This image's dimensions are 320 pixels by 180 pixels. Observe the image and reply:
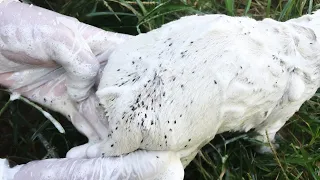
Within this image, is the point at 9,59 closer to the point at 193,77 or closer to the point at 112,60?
the point at 112,60

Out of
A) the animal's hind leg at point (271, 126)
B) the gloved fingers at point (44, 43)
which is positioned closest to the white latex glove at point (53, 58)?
the gloved fingers at point (44, 43)

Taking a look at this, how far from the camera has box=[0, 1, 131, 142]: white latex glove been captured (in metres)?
1.12

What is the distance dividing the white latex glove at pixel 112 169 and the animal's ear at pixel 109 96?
11cm

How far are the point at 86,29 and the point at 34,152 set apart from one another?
529 millimetres

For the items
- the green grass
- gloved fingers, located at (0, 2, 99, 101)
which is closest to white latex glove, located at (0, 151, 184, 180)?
gloved fingers, located at (0, 2, 99, 101)

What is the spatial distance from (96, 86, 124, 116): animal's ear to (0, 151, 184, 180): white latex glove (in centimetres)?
11

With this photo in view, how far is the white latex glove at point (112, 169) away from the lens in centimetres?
107

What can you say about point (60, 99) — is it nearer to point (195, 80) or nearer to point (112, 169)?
point (112, 169)

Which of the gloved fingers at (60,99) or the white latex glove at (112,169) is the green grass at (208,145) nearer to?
the gloved fingers at (60,99)

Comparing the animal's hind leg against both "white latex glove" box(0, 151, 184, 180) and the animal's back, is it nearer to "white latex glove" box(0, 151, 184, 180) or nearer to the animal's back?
the animal's back

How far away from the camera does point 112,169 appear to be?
109cm

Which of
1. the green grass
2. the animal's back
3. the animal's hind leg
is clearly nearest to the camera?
the animal's back

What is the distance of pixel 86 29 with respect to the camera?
1.20 metres

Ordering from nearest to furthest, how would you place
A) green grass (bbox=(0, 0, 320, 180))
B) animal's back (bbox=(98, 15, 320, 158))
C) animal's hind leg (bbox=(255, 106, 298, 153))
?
animal's back (bbox=(98, 15, 320, 158)) < animal's hind leg (bbox=(255, 106, 298, 153)) < green grass (bbox=(0, 0, 320, 180))
